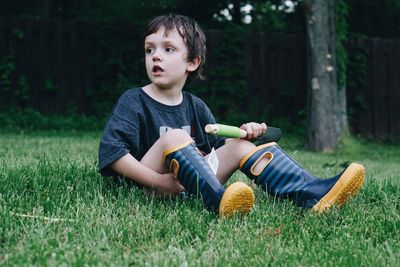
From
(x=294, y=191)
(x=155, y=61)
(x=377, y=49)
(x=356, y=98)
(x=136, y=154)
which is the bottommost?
(x=356, y=98)

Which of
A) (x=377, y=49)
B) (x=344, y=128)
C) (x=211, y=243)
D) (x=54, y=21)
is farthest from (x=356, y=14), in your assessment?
(x=211, y=243)

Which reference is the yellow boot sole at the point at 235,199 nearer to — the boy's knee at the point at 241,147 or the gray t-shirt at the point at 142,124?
the boy's knee at the point at 241,147

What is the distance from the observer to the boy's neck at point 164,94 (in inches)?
123

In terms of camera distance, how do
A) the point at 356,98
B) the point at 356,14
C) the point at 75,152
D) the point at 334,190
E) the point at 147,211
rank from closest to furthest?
the point at 147,211 → the point at 334,190 → the point at 75,152 → the point at 356,98 → the point at 356,14

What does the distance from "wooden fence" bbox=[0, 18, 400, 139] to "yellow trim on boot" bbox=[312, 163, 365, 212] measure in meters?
8.95

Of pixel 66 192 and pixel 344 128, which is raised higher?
pixel 66 192

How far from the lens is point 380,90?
12906 millimetres

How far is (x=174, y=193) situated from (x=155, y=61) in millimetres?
682

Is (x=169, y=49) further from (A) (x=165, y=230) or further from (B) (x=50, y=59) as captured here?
(B) (x=50, y=59)

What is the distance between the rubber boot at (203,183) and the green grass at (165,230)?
0.06 metres

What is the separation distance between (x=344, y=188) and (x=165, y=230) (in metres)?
0.94

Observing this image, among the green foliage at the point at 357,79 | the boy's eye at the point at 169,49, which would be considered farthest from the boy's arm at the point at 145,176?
the green foliage at the point at 357,79

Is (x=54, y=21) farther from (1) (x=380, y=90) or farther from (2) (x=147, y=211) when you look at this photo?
(2) (x=147, y=211)

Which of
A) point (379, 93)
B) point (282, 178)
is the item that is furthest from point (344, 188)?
point (379, 93)
